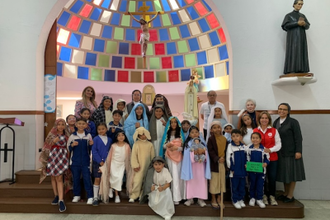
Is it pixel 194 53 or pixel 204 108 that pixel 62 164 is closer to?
pixel 204 108

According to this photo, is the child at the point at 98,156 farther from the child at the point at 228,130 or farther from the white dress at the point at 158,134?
the child at the point at 228,130

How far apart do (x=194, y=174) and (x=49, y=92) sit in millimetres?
3328

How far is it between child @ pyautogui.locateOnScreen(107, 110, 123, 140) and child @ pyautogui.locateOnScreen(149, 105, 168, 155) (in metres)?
0.53

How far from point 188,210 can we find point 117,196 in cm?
111

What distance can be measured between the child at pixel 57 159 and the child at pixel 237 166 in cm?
246

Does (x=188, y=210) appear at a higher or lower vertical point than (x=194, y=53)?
lower

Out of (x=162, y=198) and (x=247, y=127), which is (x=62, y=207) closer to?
(x=162, y=198)

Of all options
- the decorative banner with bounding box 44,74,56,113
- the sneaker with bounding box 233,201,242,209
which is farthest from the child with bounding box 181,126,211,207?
the decorative banner with bounding box 44,74,56,113

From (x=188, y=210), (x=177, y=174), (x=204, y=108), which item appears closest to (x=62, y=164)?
(x=177, y=174)

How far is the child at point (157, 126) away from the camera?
4.18 m

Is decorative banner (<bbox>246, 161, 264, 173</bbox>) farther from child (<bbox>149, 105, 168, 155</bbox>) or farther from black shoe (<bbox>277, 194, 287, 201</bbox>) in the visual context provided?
child (<bbox>149, 105, 168, 155</bbox>)

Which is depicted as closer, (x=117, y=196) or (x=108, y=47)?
(x=117, y=196)

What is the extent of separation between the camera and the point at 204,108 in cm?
475

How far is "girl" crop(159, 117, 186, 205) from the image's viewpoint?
12.5 ft
